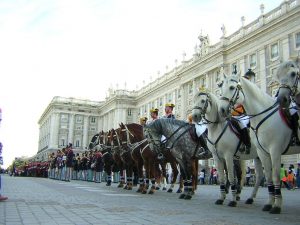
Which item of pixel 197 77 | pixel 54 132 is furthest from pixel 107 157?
pixel 54 132

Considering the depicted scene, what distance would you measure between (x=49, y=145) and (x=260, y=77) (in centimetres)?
6880

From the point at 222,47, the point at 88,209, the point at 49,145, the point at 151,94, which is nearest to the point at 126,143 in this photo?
the point at 88,209

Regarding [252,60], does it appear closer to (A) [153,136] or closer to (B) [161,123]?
(B) [161,123]

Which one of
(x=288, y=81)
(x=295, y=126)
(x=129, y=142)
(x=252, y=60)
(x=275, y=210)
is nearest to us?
(x=288, y=81)

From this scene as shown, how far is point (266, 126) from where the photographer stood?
691 cm

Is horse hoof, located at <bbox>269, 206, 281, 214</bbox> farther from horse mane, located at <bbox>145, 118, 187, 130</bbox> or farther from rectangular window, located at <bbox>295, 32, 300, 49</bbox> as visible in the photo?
rectangular window, located at <bbox>295, 32, 300, 49</bbox>

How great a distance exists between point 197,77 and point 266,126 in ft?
151

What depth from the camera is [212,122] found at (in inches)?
344

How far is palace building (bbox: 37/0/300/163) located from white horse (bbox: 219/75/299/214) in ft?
2.54

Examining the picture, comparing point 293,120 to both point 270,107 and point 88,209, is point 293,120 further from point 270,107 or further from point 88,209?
point 88,209

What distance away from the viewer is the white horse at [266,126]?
6.68 m

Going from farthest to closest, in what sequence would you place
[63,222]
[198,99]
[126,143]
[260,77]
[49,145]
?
1. [49,145]
2. [260,77]
3. [126,143]
4. [198,99]
5. [63,222]

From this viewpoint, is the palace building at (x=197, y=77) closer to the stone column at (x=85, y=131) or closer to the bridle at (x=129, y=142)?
the stone column at (x=85, y=131)

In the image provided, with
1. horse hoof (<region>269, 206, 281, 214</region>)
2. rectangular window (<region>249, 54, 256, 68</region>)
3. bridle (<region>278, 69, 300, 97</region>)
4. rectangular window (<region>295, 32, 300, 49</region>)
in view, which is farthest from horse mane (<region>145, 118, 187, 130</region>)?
rectangular window (<region>249, 54, 256, 68</region>)
